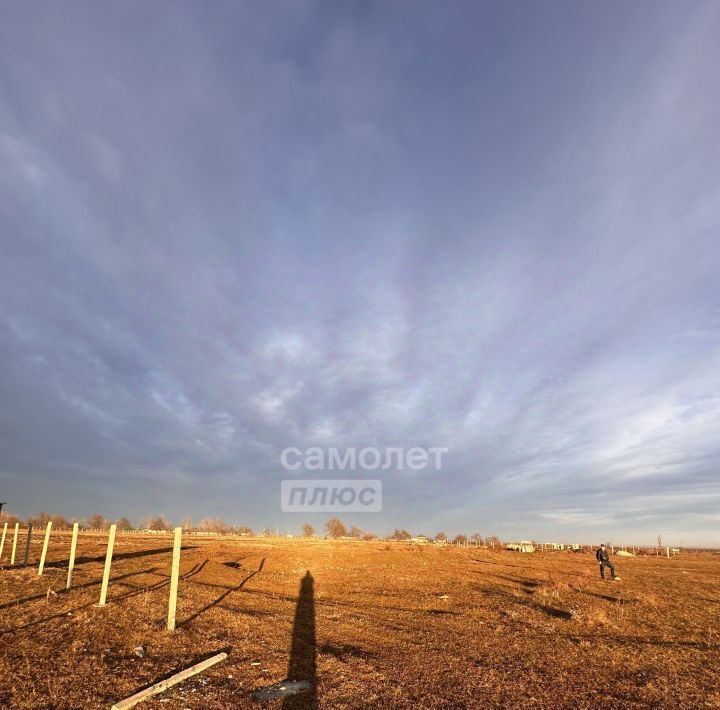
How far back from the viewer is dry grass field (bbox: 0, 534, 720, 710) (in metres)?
8.66

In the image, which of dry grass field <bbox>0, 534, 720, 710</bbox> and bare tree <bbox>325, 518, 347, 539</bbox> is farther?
bare tree <bbox>325, 518, 347, 539</bbox>

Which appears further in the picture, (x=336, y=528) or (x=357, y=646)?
(x=336, y=528)

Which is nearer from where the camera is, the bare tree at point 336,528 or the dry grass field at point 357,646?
the dry grass field at point 357,646

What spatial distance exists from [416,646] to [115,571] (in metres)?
19.7

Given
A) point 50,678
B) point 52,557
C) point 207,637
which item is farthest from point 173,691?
point 52,557

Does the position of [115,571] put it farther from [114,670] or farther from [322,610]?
[114,670]

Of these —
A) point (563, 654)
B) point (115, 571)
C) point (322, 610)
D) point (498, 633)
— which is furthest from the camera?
point (115, 571)

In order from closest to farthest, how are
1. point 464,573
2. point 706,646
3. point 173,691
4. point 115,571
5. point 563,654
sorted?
point 173,691 → point 563,654 → point 706,646 → point 115,571 → point 464,573

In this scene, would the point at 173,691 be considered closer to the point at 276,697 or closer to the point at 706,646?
the point at 276,697

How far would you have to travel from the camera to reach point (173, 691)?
8406mm

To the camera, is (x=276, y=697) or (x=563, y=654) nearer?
(x=276, y=697)

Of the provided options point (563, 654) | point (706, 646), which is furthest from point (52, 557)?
point (706, 646)

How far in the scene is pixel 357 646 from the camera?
12.2m

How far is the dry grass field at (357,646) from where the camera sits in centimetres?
866
